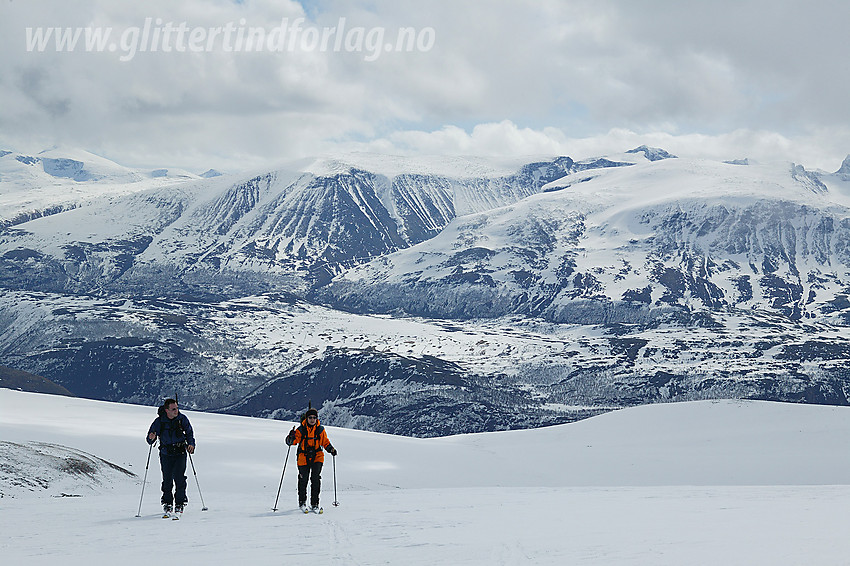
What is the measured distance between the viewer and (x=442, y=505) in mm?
27828

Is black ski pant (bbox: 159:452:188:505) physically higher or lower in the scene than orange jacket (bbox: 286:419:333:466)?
lower

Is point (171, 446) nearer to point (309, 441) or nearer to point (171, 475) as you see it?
point (171, 475)

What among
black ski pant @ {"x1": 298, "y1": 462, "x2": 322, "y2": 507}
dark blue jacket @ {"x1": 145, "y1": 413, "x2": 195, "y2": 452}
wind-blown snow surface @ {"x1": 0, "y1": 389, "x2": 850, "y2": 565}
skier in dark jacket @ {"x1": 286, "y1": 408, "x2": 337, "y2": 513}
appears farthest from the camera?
black ski pant @ {"x1": 298, "y1": 462, "x2": 322, "y2": 507}

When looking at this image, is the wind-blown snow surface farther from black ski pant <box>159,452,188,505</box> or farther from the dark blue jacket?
the dark blue jacket

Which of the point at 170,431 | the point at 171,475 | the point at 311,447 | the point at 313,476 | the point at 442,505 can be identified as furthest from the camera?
the point at 442,505

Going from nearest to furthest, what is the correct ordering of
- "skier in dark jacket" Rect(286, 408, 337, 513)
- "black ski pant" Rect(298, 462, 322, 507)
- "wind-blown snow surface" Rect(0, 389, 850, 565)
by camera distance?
1. "wind-blown snow surface" Rect(0, 389, 850, 565)
2. "skier in dark jacket" Rect(286, 408, 337, 513)
3. "black ski pant" Rect(298, 462, 322, 507)

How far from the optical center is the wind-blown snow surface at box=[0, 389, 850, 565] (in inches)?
677

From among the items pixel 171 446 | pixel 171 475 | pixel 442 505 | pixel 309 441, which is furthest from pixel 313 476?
pixel 442 505

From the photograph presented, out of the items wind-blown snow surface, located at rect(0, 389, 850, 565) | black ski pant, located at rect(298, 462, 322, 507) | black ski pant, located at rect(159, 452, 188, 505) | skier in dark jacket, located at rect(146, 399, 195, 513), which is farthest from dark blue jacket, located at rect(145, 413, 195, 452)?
black ski pant, located at rect(298, 462, 322, 507)

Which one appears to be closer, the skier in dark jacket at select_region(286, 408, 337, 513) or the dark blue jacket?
the dark blue jacket

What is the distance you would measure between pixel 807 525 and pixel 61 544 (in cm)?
1845

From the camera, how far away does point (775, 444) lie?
67312mm

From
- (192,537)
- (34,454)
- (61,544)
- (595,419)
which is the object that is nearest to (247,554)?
(192,537)

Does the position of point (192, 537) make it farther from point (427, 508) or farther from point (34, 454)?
point (34, 454)
